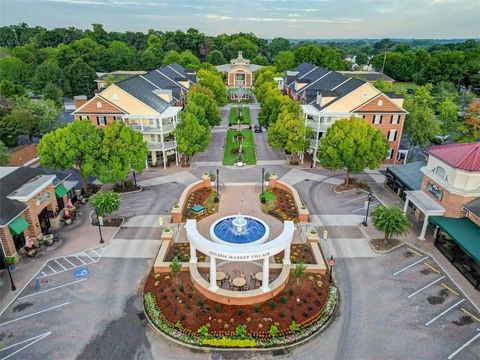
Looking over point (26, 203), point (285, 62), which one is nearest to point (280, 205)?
point (26, 203)

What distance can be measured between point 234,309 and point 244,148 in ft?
129

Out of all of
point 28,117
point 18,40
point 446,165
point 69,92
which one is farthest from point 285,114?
point 18,40

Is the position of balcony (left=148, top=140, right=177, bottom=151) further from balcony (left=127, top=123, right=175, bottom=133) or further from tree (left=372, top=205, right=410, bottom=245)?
tree (left=372, top=205, right=410, bottom=245)

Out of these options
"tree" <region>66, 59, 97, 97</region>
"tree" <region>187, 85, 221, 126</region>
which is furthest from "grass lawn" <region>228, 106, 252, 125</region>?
"tree" <region>66, 59, 97, 97</region>

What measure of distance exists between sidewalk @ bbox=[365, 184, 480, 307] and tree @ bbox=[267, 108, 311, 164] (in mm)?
13153

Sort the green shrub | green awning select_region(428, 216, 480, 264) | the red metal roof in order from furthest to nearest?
1. the red metal roof
2. green awning select_region(428, 216, 480, 264)
3. the green shrub

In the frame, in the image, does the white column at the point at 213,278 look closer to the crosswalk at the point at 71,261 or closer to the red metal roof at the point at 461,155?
the crosswalk at the point at 71,261

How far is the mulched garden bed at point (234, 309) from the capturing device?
2398 cm

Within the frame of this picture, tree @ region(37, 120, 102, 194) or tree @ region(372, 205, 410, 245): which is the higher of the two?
tree @ region(37, 120, 102, 194)

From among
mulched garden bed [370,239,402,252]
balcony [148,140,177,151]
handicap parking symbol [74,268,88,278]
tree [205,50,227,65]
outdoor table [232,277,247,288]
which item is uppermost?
tree [205,50,227,65]

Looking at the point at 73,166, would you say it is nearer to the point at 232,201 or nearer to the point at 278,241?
the point at 232,201

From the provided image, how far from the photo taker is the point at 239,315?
81.6 ft

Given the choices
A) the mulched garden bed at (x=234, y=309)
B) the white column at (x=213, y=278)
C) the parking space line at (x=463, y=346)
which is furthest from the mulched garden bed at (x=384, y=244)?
the white column at (x=213, y=278)

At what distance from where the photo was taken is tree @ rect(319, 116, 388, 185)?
42.6 metres
